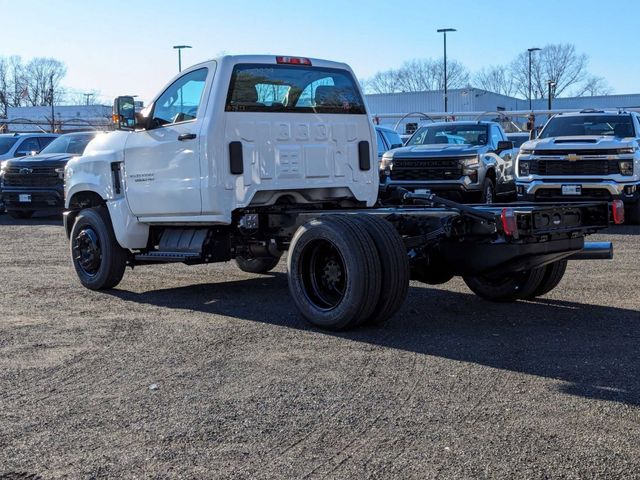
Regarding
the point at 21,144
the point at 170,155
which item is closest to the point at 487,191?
the point at 170,155

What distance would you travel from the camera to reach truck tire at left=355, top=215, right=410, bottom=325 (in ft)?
22.3

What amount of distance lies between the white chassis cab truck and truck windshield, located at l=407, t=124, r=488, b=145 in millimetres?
8069

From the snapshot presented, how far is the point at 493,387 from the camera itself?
210 inches

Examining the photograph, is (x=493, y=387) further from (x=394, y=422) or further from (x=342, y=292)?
(x=342, y=292)

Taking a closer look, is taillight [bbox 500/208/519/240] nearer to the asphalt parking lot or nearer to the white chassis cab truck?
the white chassis cab truck

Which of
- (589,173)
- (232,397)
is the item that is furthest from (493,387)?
(589,173)

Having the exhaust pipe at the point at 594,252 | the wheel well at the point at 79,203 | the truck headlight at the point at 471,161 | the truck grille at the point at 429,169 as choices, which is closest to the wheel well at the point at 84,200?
the wheel well at the point at 79,203

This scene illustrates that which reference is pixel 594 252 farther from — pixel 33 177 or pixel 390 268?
pixel 33 177

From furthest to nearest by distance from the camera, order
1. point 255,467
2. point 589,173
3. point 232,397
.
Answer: point 589,173
point 232,397
point 255,467

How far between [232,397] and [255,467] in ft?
3.86

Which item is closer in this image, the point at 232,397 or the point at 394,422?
the point at 394,422

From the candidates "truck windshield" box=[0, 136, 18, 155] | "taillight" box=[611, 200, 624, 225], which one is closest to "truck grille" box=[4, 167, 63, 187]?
"truck windshield" box=[0, 136, 18, 155]

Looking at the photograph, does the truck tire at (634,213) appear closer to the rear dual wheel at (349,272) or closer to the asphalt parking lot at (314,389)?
the asphalt parking lot at (314,389)

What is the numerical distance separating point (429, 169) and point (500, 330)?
917cm
